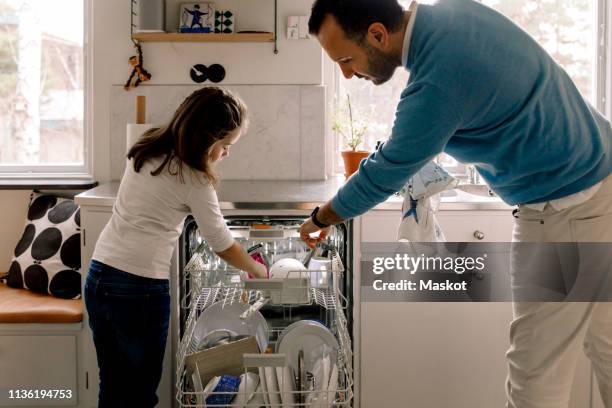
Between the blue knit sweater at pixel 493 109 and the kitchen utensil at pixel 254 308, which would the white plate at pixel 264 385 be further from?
the blue knit sweater at pixel 493 109

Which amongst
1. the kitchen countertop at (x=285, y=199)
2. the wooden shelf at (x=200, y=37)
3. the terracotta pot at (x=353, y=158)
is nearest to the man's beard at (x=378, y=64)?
the kitchen countertop at (x=285, y=199)

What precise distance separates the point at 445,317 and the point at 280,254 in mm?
613

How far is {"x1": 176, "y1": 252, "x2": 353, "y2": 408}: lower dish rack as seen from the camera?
1.80 meters

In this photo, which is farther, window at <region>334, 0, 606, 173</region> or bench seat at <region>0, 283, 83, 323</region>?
window at <region>334, 0, 606, 173</region>

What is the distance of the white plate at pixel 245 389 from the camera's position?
1835mm

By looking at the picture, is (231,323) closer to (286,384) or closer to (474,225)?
(286,384)

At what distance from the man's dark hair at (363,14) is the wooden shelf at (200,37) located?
50.3 inches

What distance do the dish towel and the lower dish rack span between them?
0.23 m

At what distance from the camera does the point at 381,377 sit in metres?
2.38

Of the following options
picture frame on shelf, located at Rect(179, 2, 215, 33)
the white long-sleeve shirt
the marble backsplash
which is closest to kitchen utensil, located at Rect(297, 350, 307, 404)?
the white long-sleeve shirt

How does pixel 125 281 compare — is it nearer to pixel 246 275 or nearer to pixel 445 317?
pixel 246 275

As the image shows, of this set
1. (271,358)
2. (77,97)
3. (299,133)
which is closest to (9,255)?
(77,97)

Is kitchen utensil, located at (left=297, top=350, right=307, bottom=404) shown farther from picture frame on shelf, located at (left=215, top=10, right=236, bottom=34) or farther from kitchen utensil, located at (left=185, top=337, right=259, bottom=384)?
picture frame on shelf, located at (left=215, top=10, right=236, bottom=34)

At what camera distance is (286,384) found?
6.14 feet
